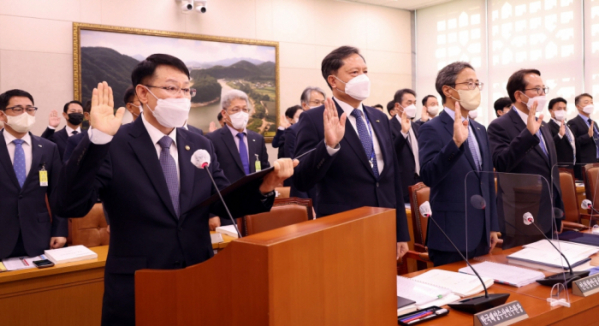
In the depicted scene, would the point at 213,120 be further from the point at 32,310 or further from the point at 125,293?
the point at 125,293

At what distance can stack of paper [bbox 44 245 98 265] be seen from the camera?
111 inches

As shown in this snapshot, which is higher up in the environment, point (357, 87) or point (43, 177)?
point (357, 87)

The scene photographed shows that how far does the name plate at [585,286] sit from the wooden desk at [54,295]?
2.39m

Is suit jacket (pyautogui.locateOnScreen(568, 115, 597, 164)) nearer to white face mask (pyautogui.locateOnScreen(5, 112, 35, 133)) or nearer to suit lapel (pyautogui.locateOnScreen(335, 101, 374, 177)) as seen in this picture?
suit lapel (pyautogui.locateOnScreen(335, 101, 374, 177))

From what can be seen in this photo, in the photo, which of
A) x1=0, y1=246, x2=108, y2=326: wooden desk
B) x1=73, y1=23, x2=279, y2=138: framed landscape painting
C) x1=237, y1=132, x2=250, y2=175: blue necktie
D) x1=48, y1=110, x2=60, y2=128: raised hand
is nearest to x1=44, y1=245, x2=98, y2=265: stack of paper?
x1=0, y1=246, x2=108, y2=326: wooden desk

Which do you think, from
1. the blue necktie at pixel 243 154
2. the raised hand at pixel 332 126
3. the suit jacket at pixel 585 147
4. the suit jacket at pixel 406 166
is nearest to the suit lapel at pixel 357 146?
the raised hand at pixel 332 126

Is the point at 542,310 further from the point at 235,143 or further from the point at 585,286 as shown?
the point at 235,143

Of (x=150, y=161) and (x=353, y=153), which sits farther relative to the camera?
(x=353, y=153)

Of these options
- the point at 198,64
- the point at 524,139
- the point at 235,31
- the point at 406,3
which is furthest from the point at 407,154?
the point at 406,3

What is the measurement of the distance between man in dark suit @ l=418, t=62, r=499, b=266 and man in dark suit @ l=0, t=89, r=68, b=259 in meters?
2.41

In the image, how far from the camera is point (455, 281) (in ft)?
6.54

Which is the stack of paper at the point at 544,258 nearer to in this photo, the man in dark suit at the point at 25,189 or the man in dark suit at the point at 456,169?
the man in dark suit at the point at 456,169

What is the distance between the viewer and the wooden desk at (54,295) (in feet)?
8.50

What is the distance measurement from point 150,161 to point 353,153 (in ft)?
3.62
